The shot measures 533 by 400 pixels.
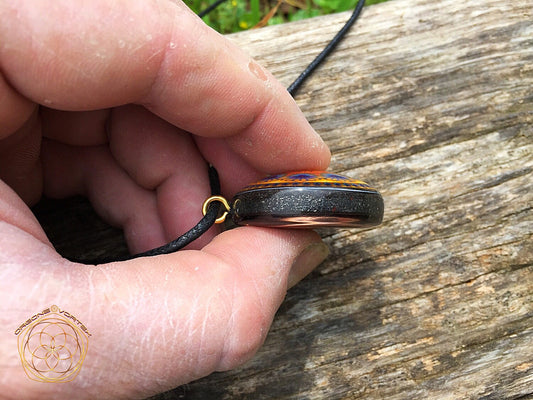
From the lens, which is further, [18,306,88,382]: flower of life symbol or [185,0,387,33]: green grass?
[185,0,387,33]: green grass

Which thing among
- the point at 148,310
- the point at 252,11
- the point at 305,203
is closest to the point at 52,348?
the point at 148,310

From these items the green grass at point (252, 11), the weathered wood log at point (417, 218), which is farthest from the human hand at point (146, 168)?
the green grass at point (252, 11)

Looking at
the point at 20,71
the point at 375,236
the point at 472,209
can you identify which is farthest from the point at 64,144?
the point at 472,209

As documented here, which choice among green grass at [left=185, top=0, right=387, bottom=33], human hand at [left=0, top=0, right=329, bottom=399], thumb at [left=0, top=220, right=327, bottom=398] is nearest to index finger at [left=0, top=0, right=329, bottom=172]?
human hand at [left=0, top=0, right=329, bottom=399]

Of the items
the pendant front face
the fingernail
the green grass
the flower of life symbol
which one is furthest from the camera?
the green grass

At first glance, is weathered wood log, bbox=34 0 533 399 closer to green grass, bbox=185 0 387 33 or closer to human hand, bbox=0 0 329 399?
human hand, bbox=0 0 329 399
